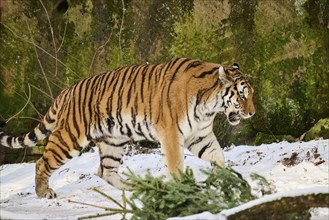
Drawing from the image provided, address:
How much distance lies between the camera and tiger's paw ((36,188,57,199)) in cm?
774

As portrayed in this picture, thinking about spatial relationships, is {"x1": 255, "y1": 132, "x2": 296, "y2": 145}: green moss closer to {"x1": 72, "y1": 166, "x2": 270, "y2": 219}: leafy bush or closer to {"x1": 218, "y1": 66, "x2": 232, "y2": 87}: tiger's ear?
{"x1": 218, "y1": 66, "x2": 232, "y2": 87}: tiger's ear

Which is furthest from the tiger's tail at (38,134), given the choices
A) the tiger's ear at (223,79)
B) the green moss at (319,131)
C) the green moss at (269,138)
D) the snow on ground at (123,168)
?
the green moss at (319,131)

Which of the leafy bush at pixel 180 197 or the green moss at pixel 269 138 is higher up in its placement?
the green moss at pixel 269 138

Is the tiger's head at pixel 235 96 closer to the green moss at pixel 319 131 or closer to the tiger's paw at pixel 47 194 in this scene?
the tiger's paw at pixel 47 194

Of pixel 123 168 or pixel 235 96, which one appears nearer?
pixel 235 96

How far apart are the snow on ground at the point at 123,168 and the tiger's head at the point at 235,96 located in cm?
63

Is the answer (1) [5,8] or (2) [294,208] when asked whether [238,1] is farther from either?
(2) [294,208]

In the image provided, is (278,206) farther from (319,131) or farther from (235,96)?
(319,131)

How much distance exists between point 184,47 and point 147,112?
3047 millimetres

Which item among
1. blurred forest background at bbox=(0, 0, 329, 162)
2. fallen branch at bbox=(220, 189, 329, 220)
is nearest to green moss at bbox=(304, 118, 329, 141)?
blurred forest background at bbox=(0, 0, 329, 162)

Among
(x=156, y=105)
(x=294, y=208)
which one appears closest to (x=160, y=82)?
(x=156, y=105)

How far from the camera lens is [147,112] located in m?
7.34

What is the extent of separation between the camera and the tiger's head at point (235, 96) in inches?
279

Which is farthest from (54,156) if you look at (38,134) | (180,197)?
(180,197)
